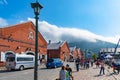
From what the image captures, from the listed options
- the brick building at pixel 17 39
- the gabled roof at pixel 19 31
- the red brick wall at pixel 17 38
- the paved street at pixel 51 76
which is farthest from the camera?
the gabled roof at pixel 19 31

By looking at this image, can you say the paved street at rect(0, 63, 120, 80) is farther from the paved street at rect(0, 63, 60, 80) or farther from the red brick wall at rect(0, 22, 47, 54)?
the red brick wall at rect(0, 22, 47, 54)

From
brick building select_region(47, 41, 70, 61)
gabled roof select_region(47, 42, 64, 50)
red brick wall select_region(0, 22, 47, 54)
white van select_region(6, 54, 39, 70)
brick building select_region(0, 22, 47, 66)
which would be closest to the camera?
white van select_region(6, 54, 39, 70)

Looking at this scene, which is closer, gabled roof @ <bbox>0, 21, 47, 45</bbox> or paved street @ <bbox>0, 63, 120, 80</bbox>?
paved street @ <bbox>0, 63, 120, 80</bbox>

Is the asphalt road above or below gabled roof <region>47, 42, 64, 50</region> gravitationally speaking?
below

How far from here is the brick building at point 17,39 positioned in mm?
37250

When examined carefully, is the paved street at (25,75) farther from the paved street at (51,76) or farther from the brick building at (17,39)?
the brick building at (17,39)

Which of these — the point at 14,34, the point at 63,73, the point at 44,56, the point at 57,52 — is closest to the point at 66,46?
the point at 57,52

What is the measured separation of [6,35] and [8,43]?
141 centimetres

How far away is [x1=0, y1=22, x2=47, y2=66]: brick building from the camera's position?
3725 centimetres

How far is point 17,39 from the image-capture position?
136 ft

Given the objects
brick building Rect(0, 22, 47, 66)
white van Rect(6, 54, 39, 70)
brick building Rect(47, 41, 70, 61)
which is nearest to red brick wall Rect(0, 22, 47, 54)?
brick building Rect(0, 22, 47, 66)

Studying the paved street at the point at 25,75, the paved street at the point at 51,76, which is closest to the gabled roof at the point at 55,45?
the paved street at the point at 25,75

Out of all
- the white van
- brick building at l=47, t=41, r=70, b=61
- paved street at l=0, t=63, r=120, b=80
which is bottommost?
paved street at l=0, t=63, r=120, b=80

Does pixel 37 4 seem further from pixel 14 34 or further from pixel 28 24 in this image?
pixel 28 24
